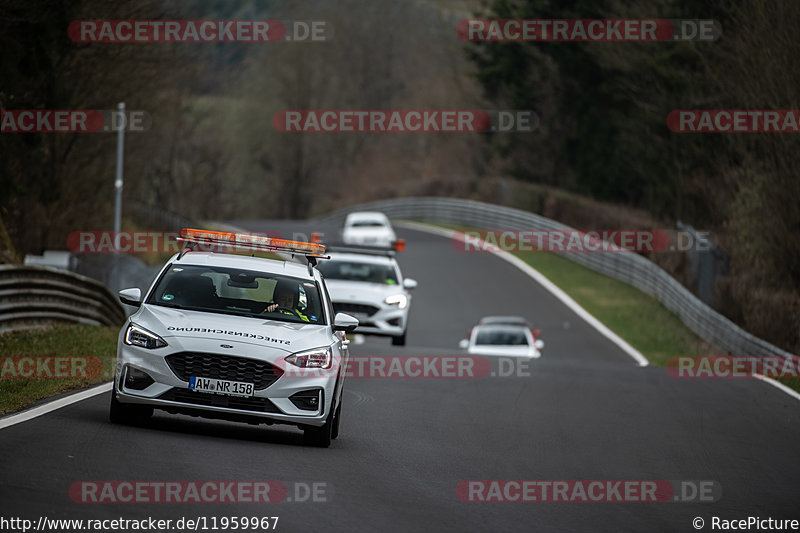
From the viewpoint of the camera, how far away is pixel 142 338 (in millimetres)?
11102

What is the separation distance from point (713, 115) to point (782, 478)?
3589cm

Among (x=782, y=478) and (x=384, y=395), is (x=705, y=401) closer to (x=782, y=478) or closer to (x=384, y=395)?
(x=384, y=395)

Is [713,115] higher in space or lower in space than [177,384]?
higher

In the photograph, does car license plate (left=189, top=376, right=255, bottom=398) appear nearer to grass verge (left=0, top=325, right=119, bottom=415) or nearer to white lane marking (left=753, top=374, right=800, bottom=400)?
grass verge (left=0, top=325, right=119, bottom=415)

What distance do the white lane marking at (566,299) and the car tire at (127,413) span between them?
64.5ft

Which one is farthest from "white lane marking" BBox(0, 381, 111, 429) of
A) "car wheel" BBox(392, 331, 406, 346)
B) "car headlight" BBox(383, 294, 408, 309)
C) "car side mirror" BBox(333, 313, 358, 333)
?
"car wheel" BBox(392, 331, 406, 346)

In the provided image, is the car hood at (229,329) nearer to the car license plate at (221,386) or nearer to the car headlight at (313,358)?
the car headlight at (313,358)

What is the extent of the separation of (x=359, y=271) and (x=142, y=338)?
15092 mm

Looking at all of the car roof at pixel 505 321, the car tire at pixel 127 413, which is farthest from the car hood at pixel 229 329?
the car roof at pixel 505 321

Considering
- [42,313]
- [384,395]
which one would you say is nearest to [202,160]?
[42,313]

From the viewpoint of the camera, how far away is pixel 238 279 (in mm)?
12258

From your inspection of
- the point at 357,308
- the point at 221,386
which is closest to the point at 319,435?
the point at 221,386

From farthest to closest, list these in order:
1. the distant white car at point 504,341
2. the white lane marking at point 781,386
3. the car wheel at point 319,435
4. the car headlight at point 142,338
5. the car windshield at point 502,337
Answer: the car windshield at point 502,337, the distant white car at point 504,341, the white lane marking at point 781,386, the car wheel at point 319,435, the car headlight at point 142,338

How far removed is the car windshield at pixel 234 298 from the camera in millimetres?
11945
